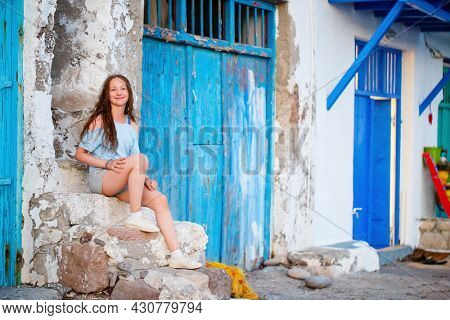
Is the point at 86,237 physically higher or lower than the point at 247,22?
lower

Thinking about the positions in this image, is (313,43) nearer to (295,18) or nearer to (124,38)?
(295,18)

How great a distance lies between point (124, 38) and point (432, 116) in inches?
272

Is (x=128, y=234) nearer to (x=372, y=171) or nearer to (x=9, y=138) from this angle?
(x=9, y=138)

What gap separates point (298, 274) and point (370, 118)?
3.14m

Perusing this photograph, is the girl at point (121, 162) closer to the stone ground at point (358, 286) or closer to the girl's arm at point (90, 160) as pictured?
the girl's arm at point (90, 160)

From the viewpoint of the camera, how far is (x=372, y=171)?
10852 millimetres

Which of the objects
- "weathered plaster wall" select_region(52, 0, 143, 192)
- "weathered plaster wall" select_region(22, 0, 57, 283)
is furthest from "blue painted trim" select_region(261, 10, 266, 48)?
"weathered plaster wall" select_region(22, 0, 57, 283)

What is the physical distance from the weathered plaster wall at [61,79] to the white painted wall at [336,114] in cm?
287

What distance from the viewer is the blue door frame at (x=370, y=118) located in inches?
409

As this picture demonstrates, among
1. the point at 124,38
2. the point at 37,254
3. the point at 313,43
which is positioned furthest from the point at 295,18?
the point at 37,254

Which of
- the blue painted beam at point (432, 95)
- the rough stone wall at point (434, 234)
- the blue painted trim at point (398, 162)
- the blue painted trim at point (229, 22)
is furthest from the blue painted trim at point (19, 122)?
the rough stone wall at point (434, 234)

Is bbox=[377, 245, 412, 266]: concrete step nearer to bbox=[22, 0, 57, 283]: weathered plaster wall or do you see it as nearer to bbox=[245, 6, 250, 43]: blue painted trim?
bbox=[245, 6, 250, 43]: blue painted trim

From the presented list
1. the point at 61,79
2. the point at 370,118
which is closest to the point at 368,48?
the point at 370,118

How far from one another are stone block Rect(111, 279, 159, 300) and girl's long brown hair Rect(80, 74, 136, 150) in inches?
37.1
